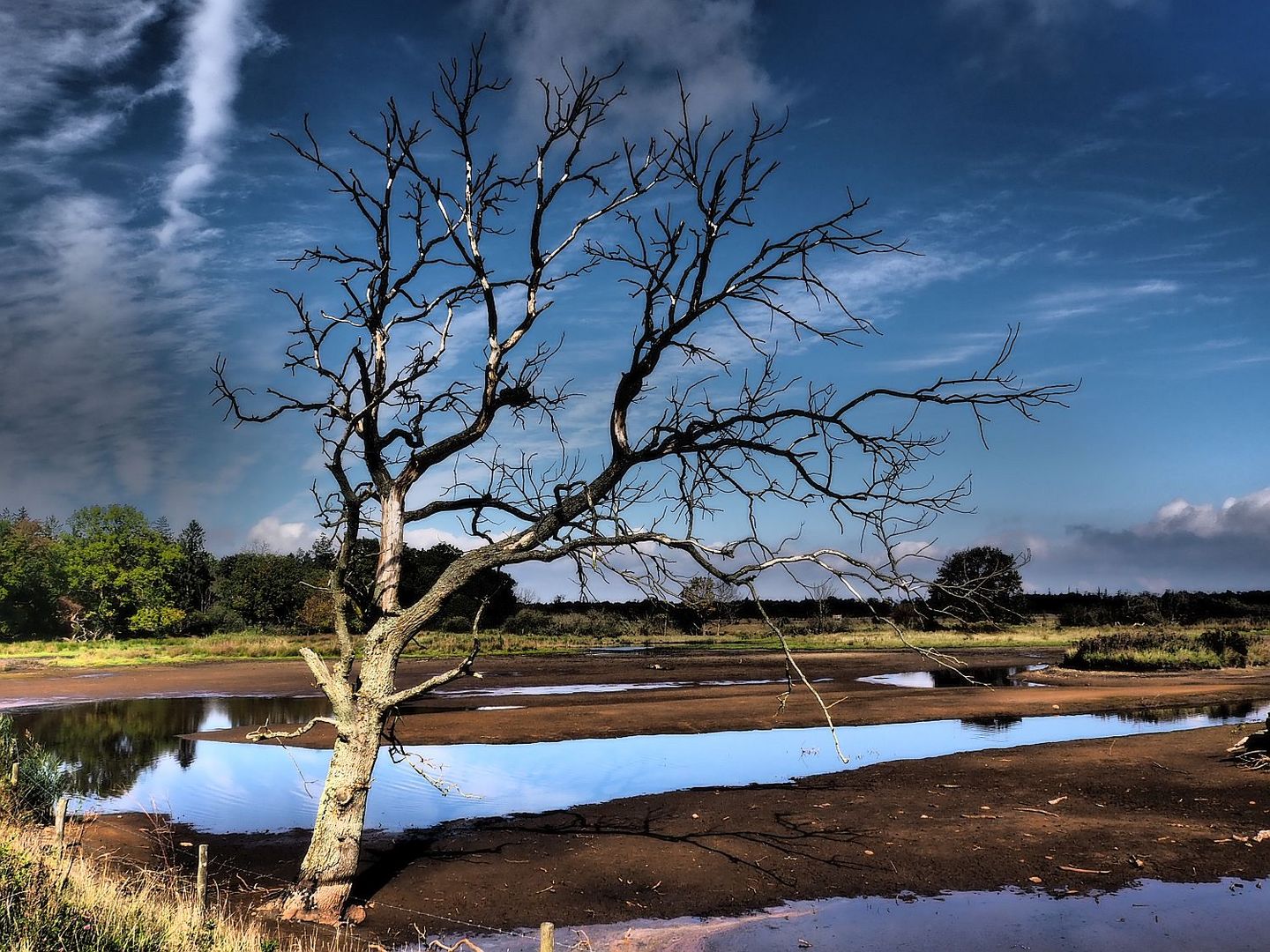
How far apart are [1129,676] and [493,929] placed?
34440mm

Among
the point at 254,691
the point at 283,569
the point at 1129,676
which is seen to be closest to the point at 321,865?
the point at 254,691

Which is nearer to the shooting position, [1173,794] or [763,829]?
[763,829]

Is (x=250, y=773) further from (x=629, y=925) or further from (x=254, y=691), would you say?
(x=254, y=691)

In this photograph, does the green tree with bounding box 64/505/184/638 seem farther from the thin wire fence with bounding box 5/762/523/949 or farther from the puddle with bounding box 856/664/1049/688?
the thin wire fence with bounding box 5/762/523/949

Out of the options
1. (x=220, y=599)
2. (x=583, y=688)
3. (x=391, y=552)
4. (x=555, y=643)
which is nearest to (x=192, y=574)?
(x=220, y=599)

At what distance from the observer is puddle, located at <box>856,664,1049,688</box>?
37094mm

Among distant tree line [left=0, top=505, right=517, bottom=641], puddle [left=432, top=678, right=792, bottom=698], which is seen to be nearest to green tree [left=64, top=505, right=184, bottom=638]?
distant tree line [left=0, top=505, right=517, bottom=641]

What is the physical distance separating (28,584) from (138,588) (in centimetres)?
1801

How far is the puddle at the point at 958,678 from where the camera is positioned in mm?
37094

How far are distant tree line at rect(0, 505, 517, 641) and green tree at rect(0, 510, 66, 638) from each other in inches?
3.4


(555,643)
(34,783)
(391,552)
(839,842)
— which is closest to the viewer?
(391,552)

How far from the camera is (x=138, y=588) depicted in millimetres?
85125

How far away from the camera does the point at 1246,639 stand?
143 ft

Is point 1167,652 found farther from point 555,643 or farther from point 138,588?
point 138,588
